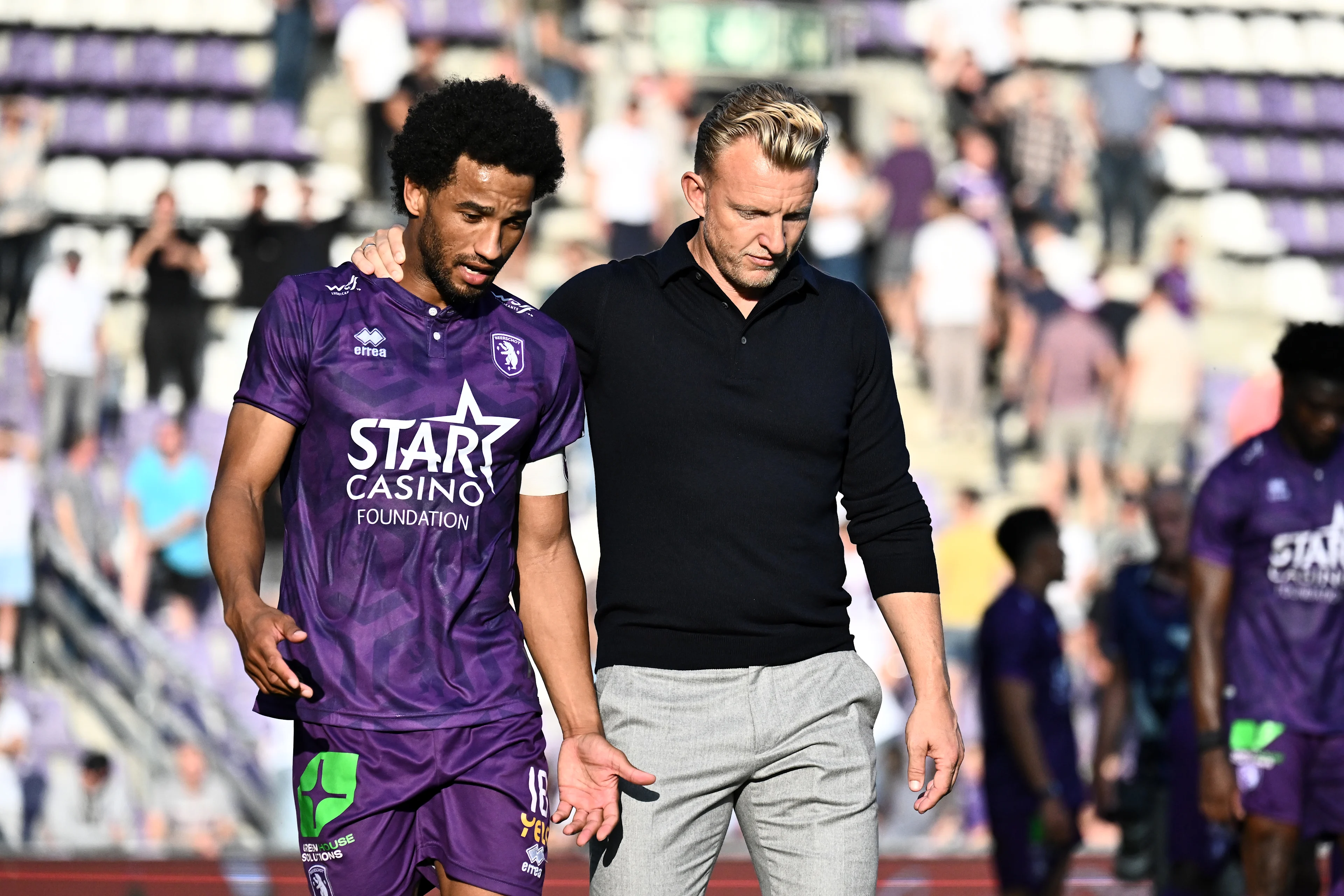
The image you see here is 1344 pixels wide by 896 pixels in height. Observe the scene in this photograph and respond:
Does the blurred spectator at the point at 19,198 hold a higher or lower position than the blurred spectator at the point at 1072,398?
higher

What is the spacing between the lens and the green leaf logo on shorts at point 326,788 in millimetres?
3533

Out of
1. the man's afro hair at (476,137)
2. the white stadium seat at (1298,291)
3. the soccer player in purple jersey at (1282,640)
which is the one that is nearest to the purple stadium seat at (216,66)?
the white stadium seat at (1298,291)

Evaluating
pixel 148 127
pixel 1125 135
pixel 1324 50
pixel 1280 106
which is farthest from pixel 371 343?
pixel 1324 50

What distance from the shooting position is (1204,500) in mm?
5758

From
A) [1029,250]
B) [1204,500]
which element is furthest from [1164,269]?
[1204,500]

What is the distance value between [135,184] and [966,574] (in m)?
6.56

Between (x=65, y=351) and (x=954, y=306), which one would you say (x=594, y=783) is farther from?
(x=954, y=306)

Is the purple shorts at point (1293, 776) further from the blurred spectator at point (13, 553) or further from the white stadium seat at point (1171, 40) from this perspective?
the white stadium seat at point (1171, 40)

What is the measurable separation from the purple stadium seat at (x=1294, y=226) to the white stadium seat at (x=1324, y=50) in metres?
1.50

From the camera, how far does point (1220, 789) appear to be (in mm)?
5590

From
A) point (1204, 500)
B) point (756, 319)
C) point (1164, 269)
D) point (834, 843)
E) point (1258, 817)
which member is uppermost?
point (1164, 269)

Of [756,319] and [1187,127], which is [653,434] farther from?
[1187,127]

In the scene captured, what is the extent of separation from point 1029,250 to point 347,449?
1043 centimetres

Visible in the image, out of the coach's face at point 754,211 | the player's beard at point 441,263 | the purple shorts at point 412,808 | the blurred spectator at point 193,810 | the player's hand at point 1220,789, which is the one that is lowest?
the blurred spectator at point 193,810
